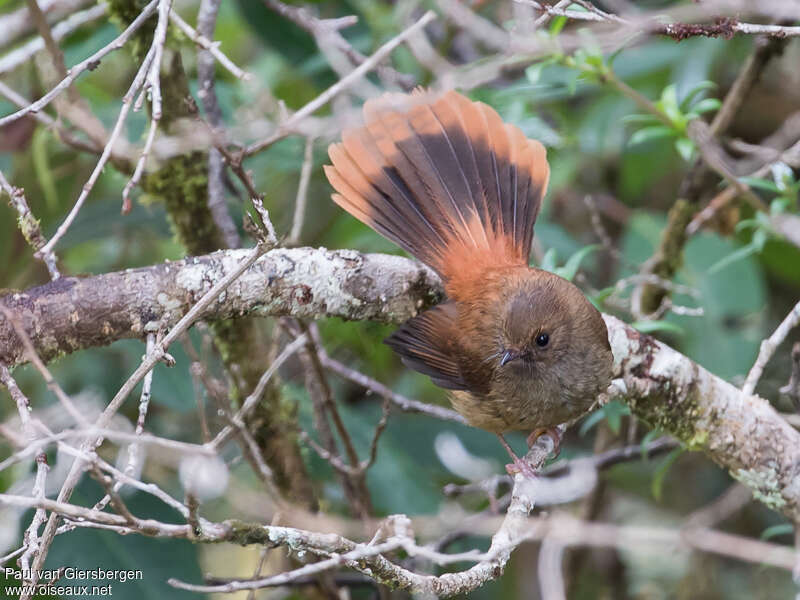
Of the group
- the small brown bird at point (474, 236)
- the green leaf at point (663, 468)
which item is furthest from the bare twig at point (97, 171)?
the green leaf at point (663, 468)

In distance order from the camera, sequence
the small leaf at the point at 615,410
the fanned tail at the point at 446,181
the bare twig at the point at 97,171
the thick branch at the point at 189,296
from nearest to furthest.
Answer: the bare twig at the point at 97,171 → the thick branch at the point at 189,296 → the small leaf at the point at 615,410 → the fanned tail at the point at 446,181

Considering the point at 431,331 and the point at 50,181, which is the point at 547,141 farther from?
the point at 50,181

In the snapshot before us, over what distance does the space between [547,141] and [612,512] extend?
2.45 m

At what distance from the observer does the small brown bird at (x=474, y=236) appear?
3320mm

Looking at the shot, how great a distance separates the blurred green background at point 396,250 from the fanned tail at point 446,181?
10.1 inches

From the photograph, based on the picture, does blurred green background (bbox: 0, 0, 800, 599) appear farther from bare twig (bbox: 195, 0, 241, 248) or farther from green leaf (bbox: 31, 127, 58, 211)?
bare twig (bbox: 195, 0, 241, 248)

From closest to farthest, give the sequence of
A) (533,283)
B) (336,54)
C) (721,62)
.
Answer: (533,283), (336,54), (721,62)

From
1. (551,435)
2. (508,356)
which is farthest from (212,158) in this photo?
(551,435)

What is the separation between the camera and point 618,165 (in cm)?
563

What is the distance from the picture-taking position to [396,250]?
12.8ft

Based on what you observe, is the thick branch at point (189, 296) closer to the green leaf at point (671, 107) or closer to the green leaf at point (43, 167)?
the green leaf at point (671, 107)

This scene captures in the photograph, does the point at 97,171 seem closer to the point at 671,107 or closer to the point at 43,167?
the point at 43,167

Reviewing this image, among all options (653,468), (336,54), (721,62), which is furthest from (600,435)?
(721,62)

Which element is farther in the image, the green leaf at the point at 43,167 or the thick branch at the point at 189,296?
the green leaf at the point at 43,167
